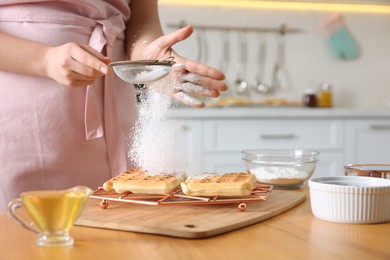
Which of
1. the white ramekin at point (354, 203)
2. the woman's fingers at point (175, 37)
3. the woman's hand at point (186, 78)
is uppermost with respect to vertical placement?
the woman's fingers at point (175, 37)

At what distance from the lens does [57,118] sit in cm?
126

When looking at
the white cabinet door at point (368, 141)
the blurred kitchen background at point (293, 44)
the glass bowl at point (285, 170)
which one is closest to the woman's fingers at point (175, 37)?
the glass bowl at point (285, 170)

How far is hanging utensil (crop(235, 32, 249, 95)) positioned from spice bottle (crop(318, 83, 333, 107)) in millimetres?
407

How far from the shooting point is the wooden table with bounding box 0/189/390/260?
69 cm

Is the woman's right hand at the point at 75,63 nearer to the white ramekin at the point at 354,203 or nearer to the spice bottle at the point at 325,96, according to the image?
the white ramekin at the point at 354,203

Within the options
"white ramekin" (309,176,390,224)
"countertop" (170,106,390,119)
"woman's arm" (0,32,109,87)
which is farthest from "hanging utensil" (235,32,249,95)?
"white ramekin" (309,176,390,224)

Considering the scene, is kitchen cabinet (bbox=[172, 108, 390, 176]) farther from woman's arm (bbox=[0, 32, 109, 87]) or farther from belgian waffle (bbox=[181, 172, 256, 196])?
belgian waffle (bbox=[181, 172, 256, 196])

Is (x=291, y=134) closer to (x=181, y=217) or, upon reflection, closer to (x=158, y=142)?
(x=158, y=142)

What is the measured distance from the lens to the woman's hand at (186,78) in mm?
1141

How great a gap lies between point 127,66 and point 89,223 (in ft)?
1.04

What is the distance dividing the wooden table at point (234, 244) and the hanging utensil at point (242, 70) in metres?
2.44

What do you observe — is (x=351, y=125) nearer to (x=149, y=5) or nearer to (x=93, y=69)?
(x=149, y=5)

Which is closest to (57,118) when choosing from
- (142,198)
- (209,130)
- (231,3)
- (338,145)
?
(142,198)

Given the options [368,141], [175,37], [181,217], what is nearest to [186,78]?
[175,37]
